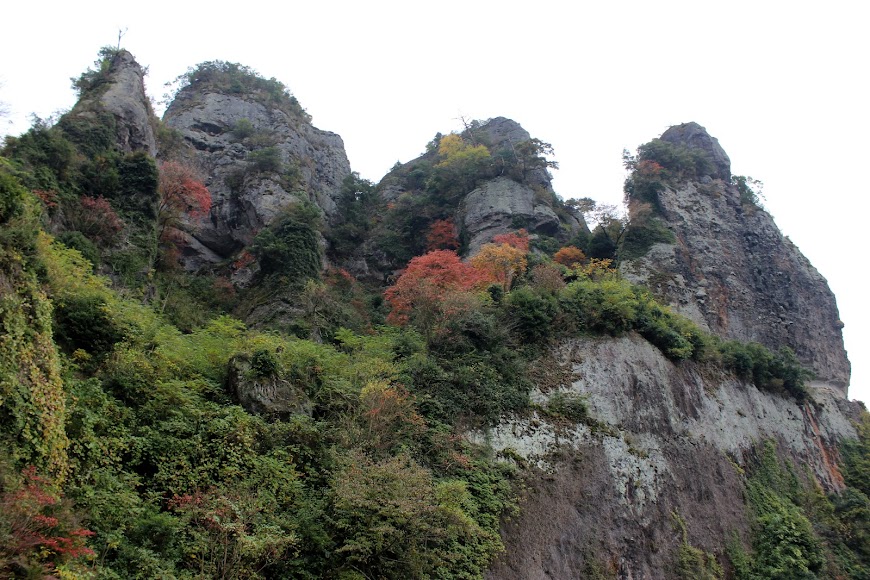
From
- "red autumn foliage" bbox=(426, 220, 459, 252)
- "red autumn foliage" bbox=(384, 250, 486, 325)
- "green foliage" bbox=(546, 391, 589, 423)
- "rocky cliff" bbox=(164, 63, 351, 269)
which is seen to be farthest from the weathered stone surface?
"red autumn foliage" bbox=(426, 220, 459, 252)

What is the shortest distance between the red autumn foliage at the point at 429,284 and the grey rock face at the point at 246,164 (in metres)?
8.93

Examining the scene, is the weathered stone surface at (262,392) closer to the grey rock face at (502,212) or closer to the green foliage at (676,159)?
the grey rock face at (502,212)

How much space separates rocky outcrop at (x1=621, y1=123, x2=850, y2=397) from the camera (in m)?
29.7

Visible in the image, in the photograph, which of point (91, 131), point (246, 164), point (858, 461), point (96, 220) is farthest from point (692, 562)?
point (246, 164)

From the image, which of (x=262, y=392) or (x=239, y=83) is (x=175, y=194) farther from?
(x=239, y=83)

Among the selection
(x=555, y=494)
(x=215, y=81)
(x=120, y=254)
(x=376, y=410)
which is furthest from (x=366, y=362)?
(x=215, y=81)

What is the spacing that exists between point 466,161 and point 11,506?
33997mm

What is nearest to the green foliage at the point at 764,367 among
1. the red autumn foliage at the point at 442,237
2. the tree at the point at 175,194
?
the red autumn foliage at the point at 442,237

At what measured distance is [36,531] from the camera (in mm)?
6574

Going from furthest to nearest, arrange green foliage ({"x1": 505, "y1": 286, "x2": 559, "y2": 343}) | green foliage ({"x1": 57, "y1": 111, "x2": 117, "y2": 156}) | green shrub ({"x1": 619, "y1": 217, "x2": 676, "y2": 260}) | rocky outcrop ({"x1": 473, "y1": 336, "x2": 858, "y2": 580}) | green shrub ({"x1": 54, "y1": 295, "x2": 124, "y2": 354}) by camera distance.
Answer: green shrub ({"x1": 619, "y1": 217, "x2": 676, "y2": 260})
green foliage ({"x1": 57, "y1": 111, "x2": 117, "y2": 156})
green foliage ({"x1": 505, "y1": 286, "x2": 559, "y2": 343})
rocky outcrop ({"x1": 473, "y1": 336, "x2": 858, "y2": 580})
green shrub ({"x1": 54, "y1": 295, "x2": 124, "y2": 354})

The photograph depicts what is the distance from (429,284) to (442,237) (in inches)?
595

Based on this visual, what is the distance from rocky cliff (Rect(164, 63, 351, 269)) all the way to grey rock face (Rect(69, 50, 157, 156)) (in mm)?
4828

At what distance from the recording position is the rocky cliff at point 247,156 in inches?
1182

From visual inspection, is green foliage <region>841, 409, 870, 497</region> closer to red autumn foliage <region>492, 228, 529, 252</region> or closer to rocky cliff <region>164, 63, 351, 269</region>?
red autumn foliage <region>492, 228, 529, 252</region>
